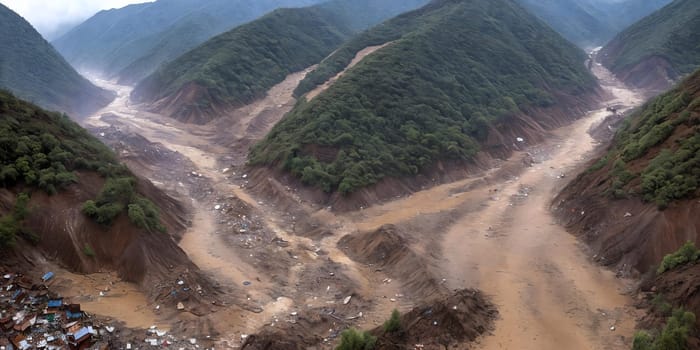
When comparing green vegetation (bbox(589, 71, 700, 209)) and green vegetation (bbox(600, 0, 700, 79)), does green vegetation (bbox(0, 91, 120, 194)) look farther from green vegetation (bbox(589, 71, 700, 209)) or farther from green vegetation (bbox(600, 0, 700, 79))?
green vegetation (bbox(600, 0, 700, 79))

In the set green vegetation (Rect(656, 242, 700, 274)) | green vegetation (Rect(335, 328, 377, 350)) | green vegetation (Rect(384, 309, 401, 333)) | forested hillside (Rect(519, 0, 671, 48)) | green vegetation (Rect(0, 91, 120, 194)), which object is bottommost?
forested hillside (Rect(519, 0, 671, 48))

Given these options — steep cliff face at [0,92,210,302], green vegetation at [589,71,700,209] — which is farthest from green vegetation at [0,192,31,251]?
green vegetation at [589,71,700,209]

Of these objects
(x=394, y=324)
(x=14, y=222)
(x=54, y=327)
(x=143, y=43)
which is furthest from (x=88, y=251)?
(x=143, y=43)

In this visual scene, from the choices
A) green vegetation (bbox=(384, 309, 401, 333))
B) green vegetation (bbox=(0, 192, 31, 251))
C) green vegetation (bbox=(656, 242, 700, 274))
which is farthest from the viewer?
green vegetation (bbox=(656, 242, 700, 274))

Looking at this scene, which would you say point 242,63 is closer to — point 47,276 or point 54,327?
point 47,276

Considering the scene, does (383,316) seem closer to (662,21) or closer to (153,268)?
(153,268)

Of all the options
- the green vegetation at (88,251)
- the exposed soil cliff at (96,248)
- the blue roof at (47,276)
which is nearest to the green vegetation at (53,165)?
the exposed soil cliff at (96,248)

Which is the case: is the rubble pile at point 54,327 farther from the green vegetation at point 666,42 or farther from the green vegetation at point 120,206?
the green vegetation at point 666,42
